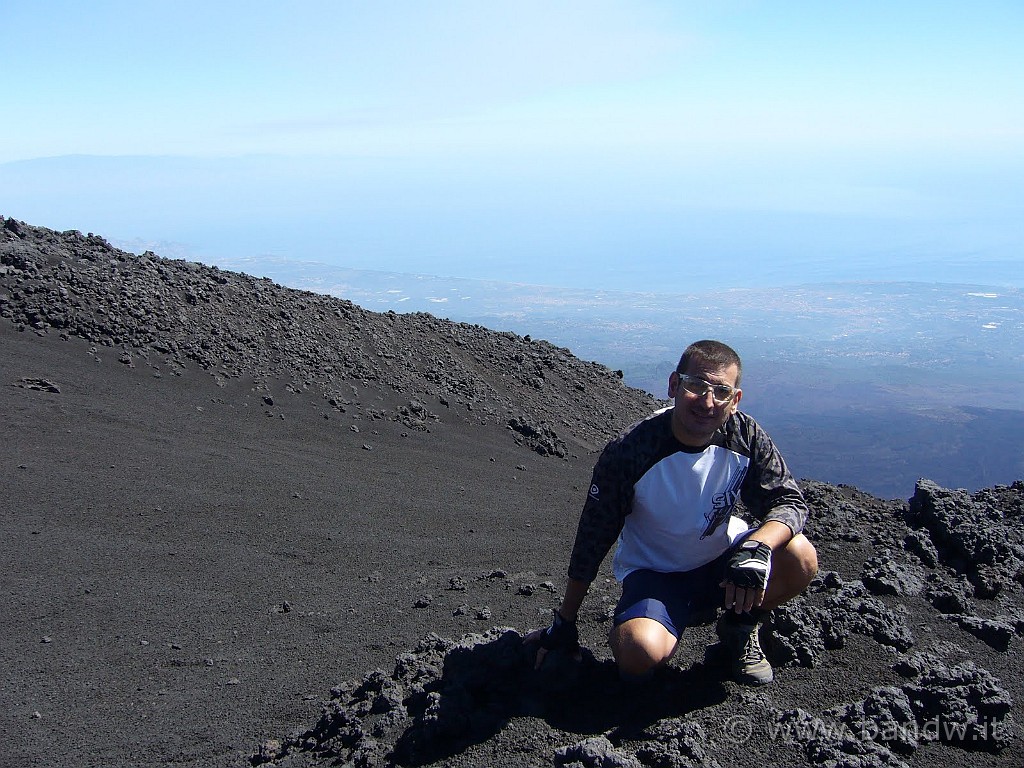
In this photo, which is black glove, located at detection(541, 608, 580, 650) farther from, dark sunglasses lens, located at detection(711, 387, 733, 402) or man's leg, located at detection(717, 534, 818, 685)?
dark sunglasses lens, located at detection(711, 387, 733, 402)

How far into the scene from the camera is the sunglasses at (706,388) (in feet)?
10.8

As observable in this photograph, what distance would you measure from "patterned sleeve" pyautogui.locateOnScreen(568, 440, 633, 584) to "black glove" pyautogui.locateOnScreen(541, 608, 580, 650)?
22cm

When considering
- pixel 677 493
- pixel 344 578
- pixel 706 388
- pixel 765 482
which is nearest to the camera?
pixel 706 388

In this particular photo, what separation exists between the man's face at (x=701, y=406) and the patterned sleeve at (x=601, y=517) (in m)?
0.31

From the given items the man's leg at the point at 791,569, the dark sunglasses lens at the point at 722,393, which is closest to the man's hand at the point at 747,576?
the man's leg at the point at 791,569

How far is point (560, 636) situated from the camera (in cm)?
346

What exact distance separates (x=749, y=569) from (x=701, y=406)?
2.37 ft

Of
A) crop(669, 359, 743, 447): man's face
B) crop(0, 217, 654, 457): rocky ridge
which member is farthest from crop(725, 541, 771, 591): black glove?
crop(0, 217, 654, 457): rocky ridge

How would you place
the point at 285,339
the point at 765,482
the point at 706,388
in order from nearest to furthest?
the point at 706,388
the point at 765,482
the point at 285,339

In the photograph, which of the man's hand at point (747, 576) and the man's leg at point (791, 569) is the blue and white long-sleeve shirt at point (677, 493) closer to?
the man's leg at point (791, 569)

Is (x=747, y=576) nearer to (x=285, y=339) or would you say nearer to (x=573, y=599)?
(x=573, y=599)

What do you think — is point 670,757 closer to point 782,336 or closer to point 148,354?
point 148,354

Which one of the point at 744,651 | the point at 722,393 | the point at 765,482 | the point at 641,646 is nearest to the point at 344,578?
the point at 641,646

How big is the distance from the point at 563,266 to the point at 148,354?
192778 mm
